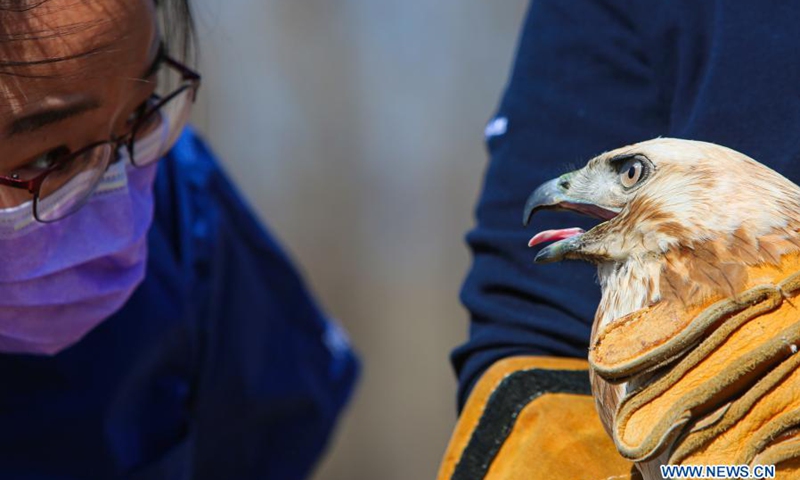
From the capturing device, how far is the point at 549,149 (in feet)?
4.10

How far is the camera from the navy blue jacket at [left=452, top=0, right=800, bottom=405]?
108cm

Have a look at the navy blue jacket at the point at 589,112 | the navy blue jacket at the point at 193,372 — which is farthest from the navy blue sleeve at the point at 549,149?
the navy blue jacket at the point at 193,372

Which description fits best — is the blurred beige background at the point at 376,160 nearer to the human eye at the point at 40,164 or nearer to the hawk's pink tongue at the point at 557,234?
the human eye at the point at 40,164

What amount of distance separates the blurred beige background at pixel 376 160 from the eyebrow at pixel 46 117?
2.20m

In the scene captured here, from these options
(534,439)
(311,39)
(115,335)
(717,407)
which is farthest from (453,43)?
(717,407)

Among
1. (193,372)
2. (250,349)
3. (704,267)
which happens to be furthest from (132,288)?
(704,267)

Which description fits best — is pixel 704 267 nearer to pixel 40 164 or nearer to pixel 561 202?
pixel 561 202

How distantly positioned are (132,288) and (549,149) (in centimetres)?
65

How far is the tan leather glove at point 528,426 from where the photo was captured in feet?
3.47

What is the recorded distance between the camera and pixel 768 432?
0.80m

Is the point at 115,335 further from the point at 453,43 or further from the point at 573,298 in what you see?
the point at 453,43

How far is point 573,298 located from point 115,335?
0.95 meters

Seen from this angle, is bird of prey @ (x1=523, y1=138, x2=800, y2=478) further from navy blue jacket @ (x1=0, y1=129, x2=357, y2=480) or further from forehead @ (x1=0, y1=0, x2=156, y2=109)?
navy blue jacket @ (x1=0, y1=129, x2=357, y2=480)

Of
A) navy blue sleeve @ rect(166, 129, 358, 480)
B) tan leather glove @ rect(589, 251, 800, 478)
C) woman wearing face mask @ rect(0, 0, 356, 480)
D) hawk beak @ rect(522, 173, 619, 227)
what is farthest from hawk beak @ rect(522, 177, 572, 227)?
navy blue sleeve @ rect(166, 129, 358, 480)
